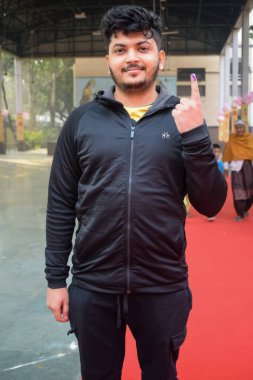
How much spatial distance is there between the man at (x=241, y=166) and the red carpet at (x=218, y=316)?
1378 mm

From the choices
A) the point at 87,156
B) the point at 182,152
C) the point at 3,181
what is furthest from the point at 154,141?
the point at 3,181

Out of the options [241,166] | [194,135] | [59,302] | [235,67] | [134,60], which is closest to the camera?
[194,135]

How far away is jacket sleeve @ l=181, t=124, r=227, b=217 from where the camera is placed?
1.27 meters

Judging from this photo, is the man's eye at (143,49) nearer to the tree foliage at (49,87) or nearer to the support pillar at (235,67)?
the support pillar at (235,67)

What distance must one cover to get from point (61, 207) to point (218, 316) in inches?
73.6

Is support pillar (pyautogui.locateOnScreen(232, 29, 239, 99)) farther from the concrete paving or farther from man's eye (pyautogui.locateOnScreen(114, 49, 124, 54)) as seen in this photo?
man's eye (pyautogui.locateOnScreen(114, 49, 124, 54))

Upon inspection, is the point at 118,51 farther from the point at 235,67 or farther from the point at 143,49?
the point at 235,67

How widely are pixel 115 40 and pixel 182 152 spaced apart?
394mm

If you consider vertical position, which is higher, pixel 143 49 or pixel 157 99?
pixel 143 49

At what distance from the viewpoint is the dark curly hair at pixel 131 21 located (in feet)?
4.51

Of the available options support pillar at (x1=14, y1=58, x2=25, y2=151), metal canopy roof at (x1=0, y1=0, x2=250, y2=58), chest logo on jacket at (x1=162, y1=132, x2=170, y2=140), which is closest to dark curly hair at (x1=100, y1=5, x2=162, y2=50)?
chest logo on jacket at (x1=162, y1=132, x2=170, y2=140)

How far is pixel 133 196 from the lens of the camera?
136 centimetres

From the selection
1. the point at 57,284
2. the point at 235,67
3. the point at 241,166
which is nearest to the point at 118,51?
the point at 57,284

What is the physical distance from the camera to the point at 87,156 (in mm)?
1397
